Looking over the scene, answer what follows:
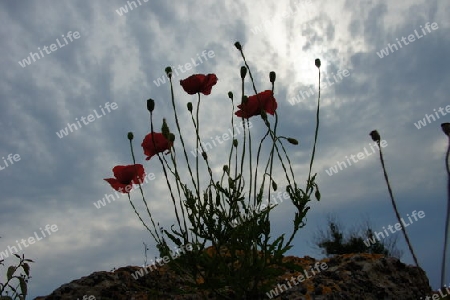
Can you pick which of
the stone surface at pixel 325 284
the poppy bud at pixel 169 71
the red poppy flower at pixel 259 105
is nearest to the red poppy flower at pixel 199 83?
the poppy bud at pixel 169 71

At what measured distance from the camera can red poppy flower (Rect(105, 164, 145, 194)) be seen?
11.5 ft

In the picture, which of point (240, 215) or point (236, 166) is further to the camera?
point (236, 166)

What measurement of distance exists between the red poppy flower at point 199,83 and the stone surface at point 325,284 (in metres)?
1.63

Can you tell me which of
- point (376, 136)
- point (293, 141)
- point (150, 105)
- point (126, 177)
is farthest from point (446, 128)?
point (126, 177)

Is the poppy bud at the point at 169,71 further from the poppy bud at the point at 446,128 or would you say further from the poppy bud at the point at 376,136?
the poppy bud at the point at 446,128

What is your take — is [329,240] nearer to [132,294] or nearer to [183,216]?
[132,294]

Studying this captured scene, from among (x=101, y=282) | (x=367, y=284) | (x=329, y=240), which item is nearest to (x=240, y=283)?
(x=367, y=284)

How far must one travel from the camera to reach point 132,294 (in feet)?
14.1

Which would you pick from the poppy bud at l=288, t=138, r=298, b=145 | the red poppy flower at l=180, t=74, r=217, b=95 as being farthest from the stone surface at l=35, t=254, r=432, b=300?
the red poppy flower at l=180, t=74, r=217, b=95

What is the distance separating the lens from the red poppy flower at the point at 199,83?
3.38 m

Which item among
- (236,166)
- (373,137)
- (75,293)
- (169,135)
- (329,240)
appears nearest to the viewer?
(373,137)

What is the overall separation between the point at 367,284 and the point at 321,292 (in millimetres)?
507

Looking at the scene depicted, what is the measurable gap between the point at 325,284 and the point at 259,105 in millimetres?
1719

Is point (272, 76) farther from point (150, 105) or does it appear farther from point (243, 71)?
point (150, 105)
